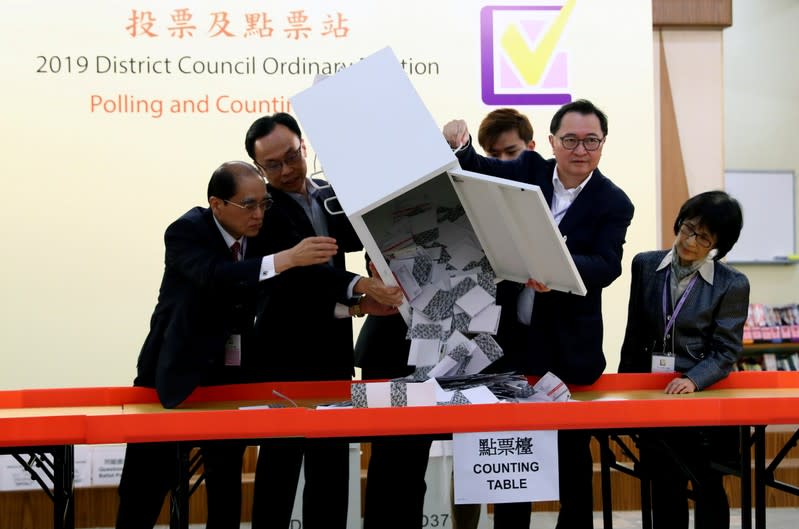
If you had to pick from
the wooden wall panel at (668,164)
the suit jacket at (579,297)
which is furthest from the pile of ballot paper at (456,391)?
the wooden wall panel at (668,164)

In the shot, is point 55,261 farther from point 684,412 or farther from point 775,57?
point 775,57

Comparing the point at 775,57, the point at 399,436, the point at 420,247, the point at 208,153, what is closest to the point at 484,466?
the point at 399,436

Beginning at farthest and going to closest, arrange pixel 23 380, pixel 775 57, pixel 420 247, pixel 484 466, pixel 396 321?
pixel 775 57, pixel 23 380, pixel 396 321, pixel 420 247, pixel 484 466

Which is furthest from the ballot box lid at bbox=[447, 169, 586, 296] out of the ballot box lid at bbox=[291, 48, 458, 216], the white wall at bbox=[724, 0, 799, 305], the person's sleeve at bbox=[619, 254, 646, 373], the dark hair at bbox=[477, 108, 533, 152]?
the white wall at bbox=[724, 0, 799, 305]

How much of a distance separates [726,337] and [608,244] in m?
0.50

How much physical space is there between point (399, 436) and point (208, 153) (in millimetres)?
2646

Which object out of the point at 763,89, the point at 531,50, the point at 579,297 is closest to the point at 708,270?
the point at 579,297

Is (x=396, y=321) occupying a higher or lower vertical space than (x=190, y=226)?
lower

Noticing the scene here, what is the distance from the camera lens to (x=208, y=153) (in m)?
4.59

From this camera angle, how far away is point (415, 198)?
2.71 meters

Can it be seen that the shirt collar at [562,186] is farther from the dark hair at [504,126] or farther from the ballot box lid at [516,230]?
the dark hair at [504,126]

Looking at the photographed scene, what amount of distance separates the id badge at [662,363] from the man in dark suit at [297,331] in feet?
2.71

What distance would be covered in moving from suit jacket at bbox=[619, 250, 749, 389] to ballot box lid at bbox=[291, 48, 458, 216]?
1.05 m

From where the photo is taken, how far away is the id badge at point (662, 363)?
2928 mm
